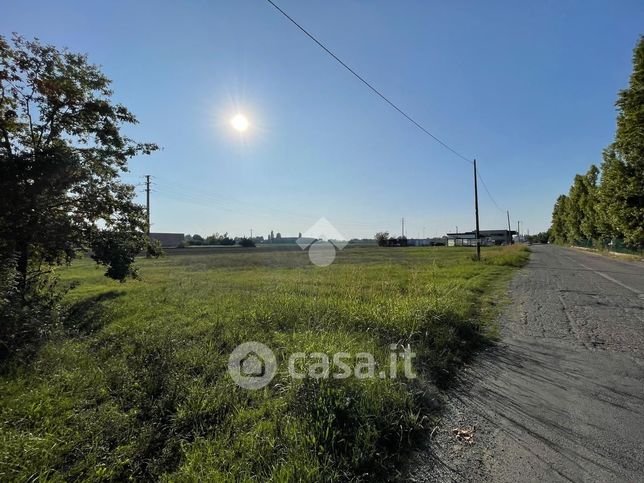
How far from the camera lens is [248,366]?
14.9 ft

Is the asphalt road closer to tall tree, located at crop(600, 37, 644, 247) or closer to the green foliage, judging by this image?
the green foliage

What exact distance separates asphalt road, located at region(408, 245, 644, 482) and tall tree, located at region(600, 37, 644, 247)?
22749 millimetres

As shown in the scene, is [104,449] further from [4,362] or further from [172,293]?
[172,293]

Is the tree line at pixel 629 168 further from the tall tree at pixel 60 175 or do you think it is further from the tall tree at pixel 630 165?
the tall tree at pixel 60 175

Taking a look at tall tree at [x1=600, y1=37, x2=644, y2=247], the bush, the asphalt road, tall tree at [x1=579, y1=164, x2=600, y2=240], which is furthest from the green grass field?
tall tree at [x1=579, y1=164, x2=600, y2=240]

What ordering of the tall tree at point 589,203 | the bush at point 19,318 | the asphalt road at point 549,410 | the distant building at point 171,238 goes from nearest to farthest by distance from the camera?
the asphalt road at point 549,410, the bush at point 19,318, the tall tree at point 589,203, the distant building at point 171,238

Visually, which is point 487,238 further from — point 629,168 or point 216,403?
point 216,403

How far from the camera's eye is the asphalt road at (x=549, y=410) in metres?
2.54

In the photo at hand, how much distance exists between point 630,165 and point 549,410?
2933cm

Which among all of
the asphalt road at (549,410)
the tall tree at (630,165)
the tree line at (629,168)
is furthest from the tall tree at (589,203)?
the asphalt road at (549,410)

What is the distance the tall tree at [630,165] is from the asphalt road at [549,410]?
74.6 feet

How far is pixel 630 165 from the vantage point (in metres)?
23.8

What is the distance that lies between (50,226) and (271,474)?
738cm

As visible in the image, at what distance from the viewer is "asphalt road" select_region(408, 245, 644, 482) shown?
254 cm
